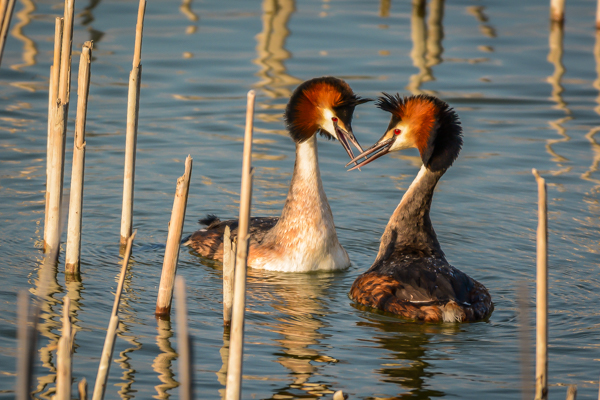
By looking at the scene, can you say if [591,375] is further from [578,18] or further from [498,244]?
[578,18]

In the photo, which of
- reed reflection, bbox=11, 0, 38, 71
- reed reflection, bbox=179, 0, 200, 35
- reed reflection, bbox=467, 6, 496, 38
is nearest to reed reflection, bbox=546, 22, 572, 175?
reed reflection, bbox=467, 6, 496, 38

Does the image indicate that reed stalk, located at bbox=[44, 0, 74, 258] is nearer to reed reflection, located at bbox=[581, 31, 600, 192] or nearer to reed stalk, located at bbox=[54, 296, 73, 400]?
reed stalk, located at bbox=[54, 296, 73, 400]

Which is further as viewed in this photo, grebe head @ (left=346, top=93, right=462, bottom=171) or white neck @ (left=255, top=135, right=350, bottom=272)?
white neck @ (left=255, top=135, right=350, bottom=272)

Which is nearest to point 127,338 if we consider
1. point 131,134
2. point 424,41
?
point 131,134

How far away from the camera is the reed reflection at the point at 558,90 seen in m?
11.4

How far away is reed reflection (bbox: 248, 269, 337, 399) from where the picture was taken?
5875mm

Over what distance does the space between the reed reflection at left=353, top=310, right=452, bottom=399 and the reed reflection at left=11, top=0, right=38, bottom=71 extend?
9118mm

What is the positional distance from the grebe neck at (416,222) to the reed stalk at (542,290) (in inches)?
134

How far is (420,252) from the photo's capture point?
762cm

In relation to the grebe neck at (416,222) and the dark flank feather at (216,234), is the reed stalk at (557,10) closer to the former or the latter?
the dark flank feather at (216,234)

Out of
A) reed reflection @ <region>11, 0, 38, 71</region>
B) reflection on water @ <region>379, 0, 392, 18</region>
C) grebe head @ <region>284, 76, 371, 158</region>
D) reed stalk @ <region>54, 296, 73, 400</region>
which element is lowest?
reed stalk @ <region>54, 296, 73, 400</region>

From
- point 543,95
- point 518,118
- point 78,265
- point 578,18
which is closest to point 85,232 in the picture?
point 78,265

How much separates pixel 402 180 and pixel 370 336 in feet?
14.2

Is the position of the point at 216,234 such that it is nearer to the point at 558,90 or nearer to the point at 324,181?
the point at 324,181
